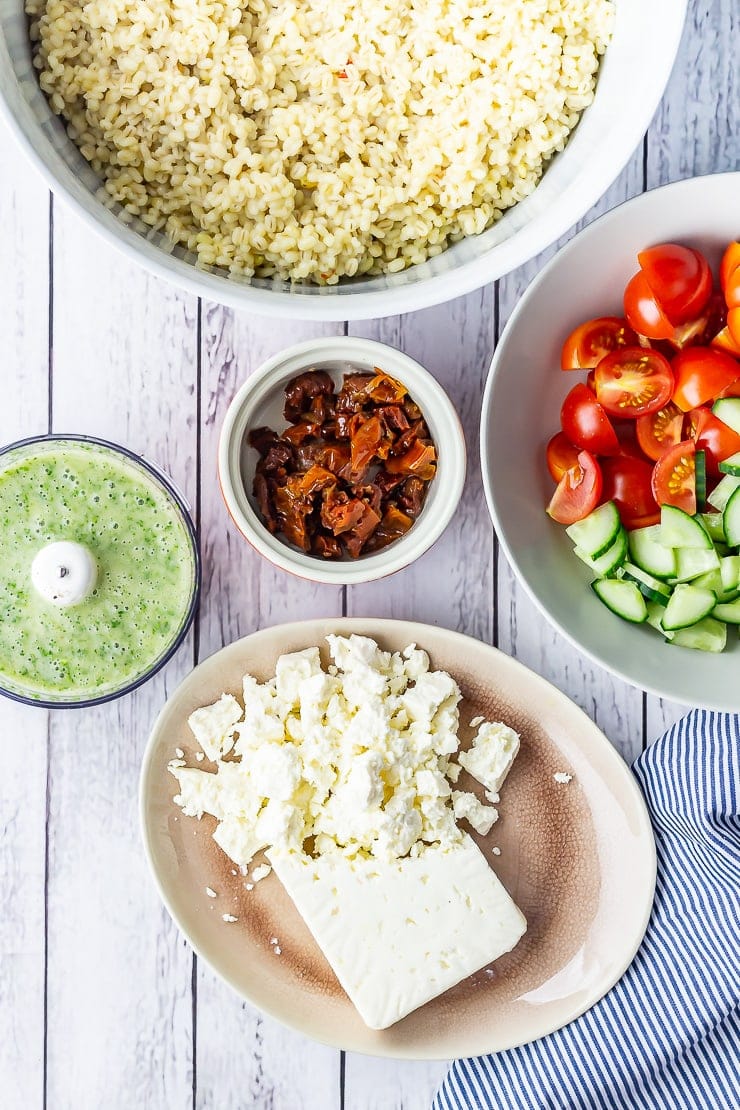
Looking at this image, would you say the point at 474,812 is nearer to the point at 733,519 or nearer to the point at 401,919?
the point at 401,919

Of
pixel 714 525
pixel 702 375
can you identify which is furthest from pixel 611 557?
pixel 702 375

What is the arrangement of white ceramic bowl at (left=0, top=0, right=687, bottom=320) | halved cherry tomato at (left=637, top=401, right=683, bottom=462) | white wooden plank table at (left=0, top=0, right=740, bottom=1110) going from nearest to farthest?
white ceramic bowl at (left=0, top=0, right=687, bottom=320) < halved cherry tomato at (left=637, top=401, right=683, bottom=462) < white wooden plank table at (left=0, top=0, right=740, bottom=1110)

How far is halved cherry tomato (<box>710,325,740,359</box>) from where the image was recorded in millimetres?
1322

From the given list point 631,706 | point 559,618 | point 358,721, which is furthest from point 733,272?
point 358,721

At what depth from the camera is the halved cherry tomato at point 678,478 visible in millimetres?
1338

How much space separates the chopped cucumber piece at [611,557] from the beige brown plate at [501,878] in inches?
8.6

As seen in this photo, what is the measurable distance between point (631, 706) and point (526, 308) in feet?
2.08

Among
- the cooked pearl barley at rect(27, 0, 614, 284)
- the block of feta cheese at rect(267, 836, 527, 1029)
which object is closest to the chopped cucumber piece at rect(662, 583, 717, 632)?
the block of feta cheese at rect(267, 836, 527, 1029)

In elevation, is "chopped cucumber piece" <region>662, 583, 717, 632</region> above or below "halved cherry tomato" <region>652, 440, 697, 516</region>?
below

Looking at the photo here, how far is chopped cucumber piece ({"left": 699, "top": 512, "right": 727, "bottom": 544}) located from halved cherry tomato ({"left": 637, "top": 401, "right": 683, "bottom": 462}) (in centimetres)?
11

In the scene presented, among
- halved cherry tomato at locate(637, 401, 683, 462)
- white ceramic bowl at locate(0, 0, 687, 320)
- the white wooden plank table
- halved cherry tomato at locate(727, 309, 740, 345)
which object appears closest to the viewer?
white ceramic bowl at locate(0, 0, 687, 320)

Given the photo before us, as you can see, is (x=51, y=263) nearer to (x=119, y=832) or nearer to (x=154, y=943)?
(x=119, y=832)

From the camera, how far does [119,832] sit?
155cm

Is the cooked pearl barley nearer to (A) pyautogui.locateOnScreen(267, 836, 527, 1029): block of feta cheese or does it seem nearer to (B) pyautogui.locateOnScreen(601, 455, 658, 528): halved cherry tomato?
(B) pyautogui.locateOnScreen(601, 455, 658, 528): halved cherry tomato
